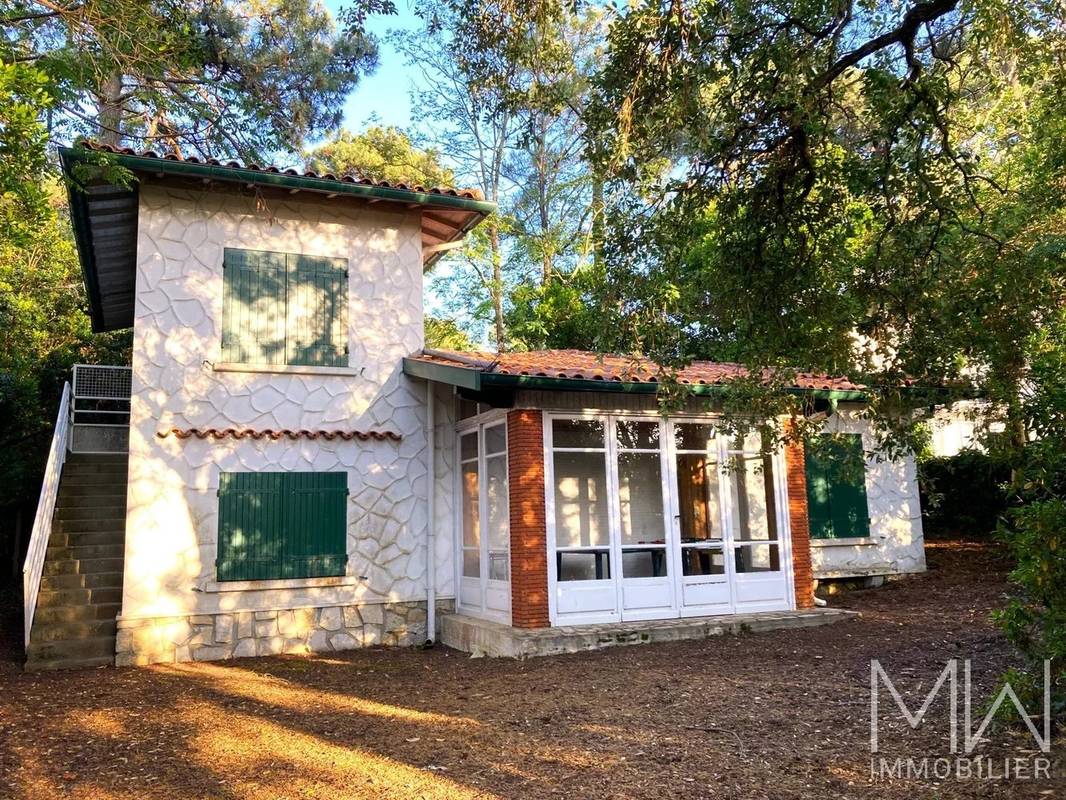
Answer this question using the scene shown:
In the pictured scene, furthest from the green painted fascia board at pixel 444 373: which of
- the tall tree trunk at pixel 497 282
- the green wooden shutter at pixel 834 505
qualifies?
the tall tree trunk at pixel 497 282

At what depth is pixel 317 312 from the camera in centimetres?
1002

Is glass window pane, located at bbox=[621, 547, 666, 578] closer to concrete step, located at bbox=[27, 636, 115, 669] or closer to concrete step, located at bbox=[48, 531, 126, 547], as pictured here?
concrete step, located at bbox=[27, 636, 115, 669]

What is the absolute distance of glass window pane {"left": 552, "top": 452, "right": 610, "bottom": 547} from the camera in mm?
9734

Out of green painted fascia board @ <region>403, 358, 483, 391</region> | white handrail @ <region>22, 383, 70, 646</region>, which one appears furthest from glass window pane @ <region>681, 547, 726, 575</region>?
white handrail @ <region>22, 383, 70, 646</region>

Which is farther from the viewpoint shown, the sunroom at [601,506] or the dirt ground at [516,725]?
the sunroom at [601,506]

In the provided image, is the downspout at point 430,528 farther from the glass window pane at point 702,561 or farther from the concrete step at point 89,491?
the concrete step at point 89,491

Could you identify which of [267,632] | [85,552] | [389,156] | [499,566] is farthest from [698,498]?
[389,156]

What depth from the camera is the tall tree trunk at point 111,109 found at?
21.6 feet

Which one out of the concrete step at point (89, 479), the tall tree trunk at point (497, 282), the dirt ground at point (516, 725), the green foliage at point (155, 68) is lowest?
the dirt ground at point (516, 725)

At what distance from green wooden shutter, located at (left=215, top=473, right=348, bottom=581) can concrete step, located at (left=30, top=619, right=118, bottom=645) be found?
124cm

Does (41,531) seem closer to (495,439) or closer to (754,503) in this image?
(495,439)

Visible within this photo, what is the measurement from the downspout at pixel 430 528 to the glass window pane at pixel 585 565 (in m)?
1.80

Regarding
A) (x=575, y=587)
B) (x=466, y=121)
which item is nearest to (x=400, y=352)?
(x=575, y=587)

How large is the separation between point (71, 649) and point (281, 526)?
2.39 metres
